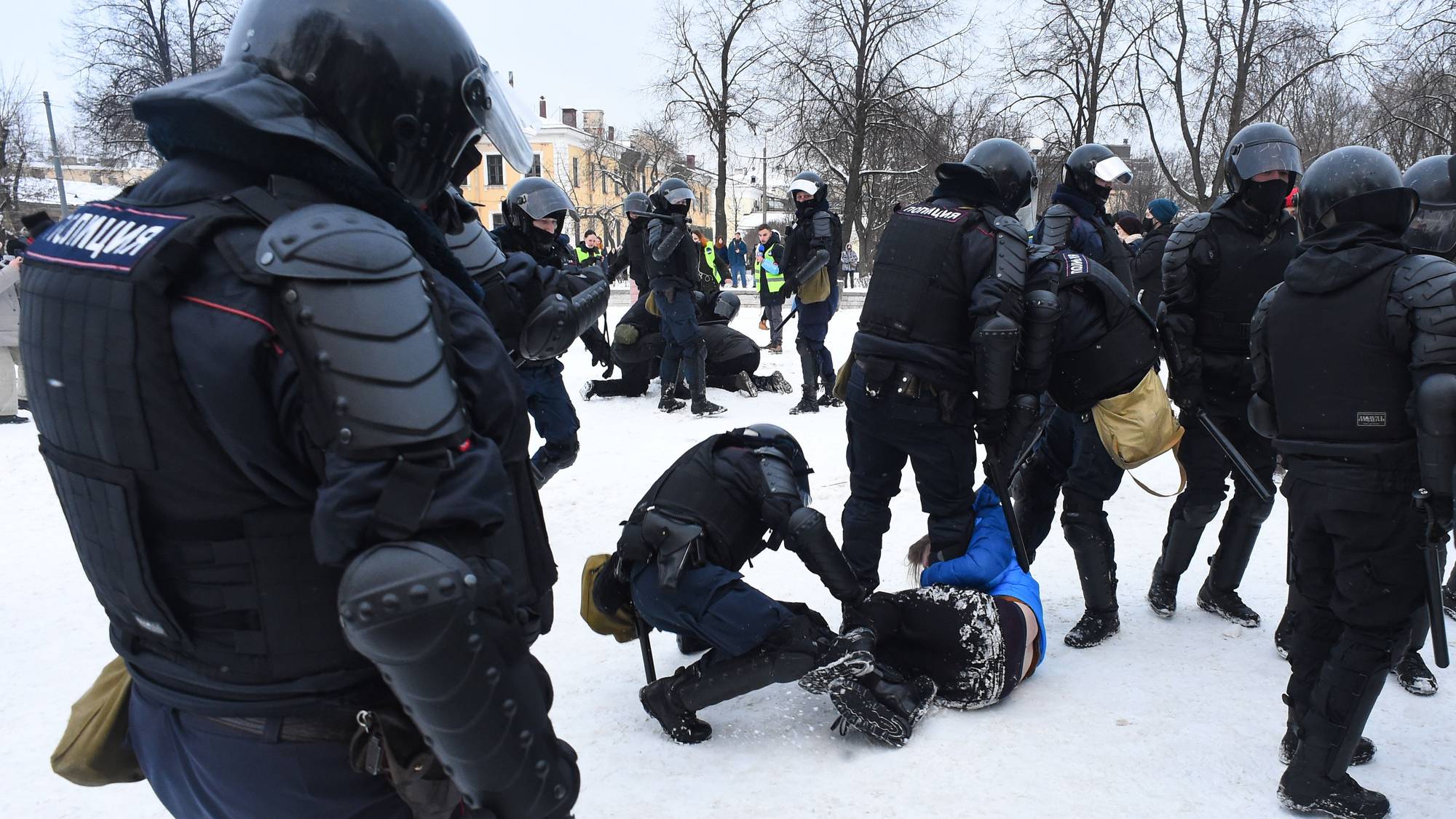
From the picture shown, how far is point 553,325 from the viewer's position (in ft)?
6.74

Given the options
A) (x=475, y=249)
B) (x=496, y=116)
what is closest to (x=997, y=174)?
(x=475, y=249)

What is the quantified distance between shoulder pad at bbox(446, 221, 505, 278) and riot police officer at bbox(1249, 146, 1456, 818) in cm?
237

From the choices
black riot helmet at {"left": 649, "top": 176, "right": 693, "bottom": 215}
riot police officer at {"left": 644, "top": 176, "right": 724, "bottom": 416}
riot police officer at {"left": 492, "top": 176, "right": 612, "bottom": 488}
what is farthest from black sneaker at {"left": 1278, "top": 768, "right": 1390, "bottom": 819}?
black riot helmet at {"left": 649, "top": 176, "right": 693, "bottom": 215}

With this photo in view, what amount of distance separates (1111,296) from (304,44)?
3399mm

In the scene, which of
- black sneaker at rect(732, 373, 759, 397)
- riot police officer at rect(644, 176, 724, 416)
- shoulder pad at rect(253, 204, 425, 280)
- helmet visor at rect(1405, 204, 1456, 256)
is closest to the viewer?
shoulder pad at rect(253, 204, 425, 280)

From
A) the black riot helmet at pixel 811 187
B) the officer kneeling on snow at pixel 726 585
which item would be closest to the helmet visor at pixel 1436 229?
the officer kneeling on snow at pixel 726 585

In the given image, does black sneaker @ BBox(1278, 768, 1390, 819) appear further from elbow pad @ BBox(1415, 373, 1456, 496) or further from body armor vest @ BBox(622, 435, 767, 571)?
body armor vest @ BBox(622, 435, 767, 571)

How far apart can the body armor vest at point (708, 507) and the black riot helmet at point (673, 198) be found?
518cm

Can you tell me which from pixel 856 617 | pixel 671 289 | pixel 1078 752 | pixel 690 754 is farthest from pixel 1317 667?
pixel 671 289

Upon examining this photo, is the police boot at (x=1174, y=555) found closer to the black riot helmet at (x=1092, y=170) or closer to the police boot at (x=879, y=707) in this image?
the police boot at (x=879, y=707)

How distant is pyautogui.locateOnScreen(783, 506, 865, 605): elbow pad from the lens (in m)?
3.15

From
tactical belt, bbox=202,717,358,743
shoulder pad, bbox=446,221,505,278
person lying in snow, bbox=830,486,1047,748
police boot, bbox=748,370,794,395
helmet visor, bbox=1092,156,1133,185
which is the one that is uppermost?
helmet visor, bbox=1092,156,1133,185

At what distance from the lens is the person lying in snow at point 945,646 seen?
313 cm

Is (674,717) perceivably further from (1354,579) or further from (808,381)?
(808,381)
